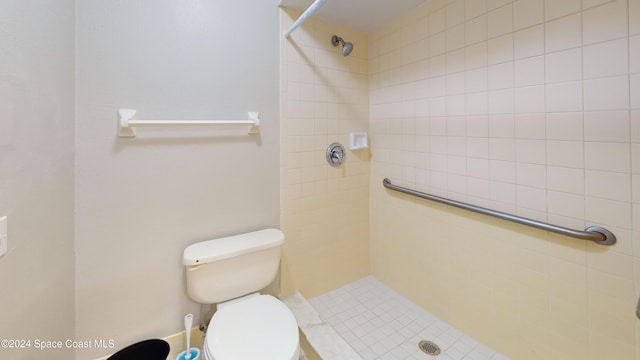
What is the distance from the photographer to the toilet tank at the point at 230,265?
125 centimetres

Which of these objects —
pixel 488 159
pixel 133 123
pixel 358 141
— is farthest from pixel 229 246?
pixel 488 159

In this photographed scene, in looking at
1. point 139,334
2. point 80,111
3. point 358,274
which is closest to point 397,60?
point 358,274

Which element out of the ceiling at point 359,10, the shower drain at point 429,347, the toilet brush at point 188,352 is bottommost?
the shower drain at point 429,347

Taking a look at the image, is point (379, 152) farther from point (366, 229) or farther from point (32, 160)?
point (32, 160)

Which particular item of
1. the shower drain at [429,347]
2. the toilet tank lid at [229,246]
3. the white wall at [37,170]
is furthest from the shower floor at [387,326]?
the white wall at [37,170]

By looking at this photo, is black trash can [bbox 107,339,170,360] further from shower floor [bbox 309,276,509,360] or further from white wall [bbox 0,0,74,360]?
shower floor [bbox 309,276,509,360]

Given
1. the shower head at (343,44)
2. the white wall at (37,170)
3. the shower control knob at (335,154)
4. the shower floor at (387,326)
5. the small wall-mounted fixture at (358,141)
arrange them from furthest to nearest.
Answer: the small wall-mounted fixture at (358,141), the shower control knob at (335,154), the shower head at (343,44), the shower floor at (387,326), the white wall at (37,170)

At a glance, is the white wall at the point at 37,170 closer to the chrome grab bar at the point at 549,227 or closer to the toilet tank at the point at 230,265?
the toilet tank at the point at 230,265

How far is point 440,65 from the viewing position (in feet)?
5.06

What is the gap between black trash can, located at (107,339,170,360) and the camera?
125cm

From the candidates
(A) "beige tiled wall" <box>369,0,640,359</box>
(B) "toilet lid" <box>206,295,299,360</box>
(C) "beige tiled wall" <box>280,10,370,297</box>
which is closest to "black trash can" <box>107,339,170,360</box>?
(B) "toilet lid" <box>206,295,299,360</box>

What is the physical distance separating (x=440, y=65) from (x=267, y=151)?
1.16m

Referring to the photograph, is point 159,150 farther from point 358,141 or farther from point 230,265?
point 358,141

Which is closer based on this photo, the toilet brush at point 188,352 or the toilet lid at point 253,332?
the toilet lid at point 253,332
